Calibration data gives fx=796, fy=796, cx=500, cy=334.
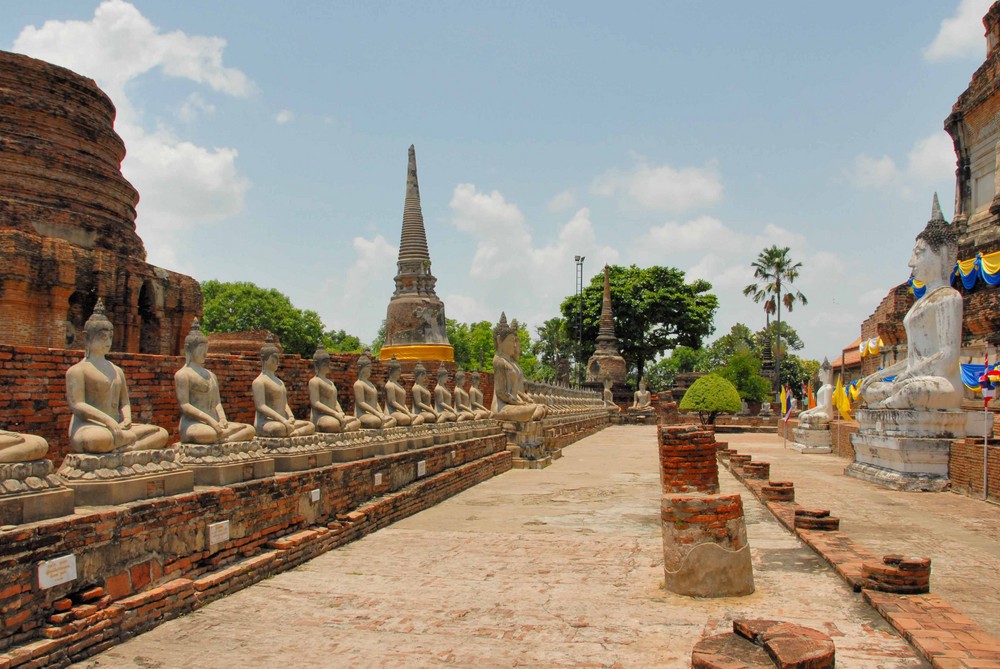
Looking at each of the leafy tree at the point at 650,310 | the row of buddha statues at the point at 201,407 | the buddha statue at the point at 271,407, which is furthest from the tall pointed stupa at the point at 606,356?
the buddha statue at the point at 271,407

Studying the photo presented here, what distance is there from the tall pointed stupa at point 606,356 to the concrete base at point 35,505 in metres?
44.1

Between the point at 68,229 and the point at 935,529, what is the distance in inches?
503

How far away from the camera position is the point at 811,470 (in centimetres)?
1448

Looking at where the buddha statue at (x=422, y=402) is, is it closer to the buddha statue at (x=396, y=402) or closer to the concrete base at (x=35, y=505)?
the buddha statue at (x=396, y=402)

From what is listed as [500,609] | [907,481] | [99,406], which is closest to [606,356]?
[907,481]

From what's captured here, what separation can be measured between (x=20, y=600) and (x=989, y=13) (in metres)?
27.8

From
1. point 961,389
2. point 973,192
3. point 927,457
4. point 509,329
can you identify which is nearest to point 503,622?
point 927,457

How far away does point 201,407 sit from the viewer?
20.7ft

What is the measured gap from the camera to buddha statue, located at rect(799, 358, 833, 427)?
65.2 ft

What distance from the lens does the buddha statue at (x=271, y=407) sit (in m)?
7.25

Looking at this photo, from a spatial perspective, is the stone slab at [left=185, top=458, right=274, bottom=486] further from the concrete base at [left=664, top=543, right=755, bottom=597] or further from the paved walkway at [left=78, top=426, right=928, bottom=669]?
the concrete base at [left=664, top=543, right=755, bottom=597]

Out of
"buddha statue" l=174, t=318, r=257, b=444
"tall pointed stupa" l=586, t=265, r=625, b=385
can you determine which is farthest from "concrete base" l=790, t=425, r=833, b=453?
"tall pointed stupa" l=586, t=265, r=625, b=385

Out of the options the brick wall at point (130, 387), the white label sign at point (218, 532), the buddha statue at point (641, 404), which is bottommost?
the white label sign at point (218, 532)

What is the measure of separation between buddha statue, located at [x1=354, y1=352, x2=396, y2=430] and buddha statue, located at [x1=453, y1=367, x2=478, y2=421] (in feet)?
11.9
